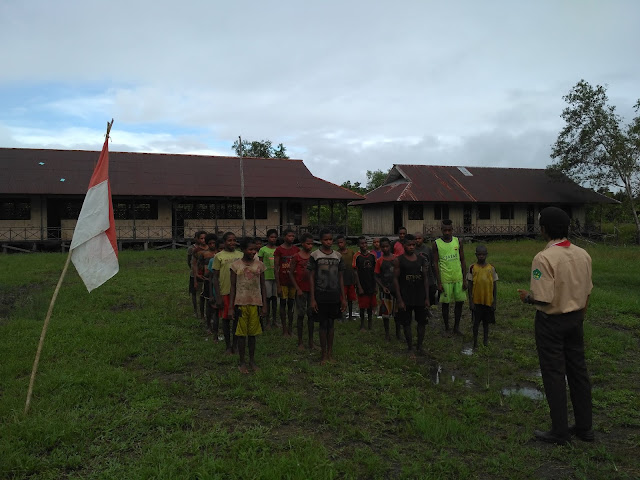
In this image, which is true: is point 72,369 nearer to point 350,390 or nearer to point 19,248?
point 350,390

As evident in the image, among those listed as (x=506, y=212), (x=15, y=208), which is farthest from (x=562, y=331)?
(x=506, y=212)

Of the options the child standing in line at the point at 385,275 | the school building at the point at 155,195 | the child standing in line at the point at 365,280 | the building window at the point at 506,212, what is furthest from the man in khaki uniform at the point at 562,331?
the building window at the point at 506,212

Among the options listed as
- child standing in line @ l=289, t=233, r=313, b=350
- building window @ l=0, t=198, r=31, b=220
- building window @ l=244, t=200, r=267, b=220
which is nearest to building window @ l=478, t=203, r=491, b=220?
building window @ l=244, t=200, r=267, b=220

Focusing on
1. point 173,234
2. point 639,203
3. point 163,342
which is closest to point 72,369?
point 163,342

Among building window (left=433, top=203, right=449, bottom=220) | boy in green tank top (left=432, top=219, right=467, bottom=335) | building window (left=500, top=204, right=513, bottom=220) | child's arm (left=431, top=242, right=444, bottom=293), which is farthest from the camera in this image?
building window (left=500, top=204, right=513, bottom=220)

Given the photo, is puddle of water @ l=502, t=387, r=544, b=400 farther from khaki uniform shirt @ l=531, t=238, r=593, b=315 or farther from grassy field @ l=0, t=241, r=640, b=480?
khaki uniform shirt @ l=531, t=238, r=593, b=315

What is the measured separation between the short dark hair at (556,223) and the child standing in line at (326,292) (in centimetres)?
253

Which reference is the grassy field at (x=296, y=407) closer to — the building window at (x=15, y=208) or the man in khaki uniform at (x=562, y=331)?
the man in khaki uniform at (x=562, y=331)

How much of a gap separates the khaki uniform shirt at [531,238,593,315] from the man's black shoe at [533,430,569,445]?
0.97m

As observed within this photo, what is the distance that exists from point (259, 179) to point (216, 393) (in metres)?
20.1

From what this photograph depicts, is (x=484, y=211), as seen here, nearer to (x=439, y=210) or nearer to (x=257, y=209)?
(x=439, y=210)

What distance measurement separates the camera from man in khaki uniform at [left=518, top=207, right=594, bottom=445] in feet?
12.0

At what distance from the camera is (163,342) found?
666 cm

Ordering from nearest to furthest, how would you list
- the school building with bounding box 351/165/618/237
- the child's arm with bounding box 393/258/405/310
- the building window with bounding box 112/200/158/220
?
the child's arm with bounding box 393/258/405/310 → the building window with bounding box 112/200/158/220 → the school building with bounding box 351/165/618/237
